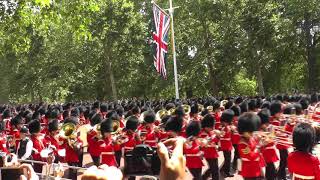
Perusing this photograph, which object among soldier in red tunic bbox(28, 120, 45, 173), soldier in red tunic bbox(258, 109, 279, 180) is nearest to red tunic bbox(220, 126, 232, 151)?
soldier in red tunic bbox(258, 109, 279, 180)

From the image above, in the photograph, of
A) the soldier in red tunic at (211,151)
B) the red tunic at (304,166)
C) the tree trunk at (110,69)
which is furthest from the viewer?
the tree trunk at (110,69)

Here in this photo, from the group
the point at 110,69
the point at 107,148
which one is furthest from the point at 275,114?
the point at 110,69

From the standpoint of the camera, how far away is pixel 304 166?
16.3 feet

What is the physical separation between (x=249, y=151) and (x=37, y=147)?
3.42 meters

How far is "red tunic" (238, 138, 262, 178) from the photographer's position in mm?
6477

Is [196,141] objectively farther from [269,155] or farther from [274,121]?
[274,121]

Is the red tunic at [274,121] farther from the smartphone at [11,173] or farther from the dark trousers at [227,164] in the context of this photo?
the smartphone at [11,173]

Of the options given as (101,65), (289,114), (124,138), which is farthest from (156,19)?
(101,65)

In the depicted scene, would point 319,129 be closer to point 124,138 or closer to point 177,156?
point 124,138

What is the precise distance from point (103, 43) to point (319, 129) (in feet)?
81.7

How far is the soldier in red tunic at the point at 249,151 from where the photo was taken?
21.3ft

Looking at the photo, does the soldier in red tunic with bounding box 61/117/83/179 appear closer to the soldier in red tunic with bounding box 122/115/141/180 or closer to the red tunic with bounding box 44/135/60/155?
the red tunic with bounding box 44/135/60/155

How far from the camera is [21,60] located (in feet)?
113

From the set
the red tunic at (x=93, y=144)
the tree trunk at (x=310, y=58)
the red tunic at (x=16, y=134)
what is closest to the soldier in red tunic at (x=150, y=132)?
the red tunic at (x=93, y=144)
